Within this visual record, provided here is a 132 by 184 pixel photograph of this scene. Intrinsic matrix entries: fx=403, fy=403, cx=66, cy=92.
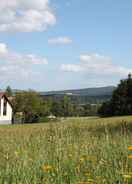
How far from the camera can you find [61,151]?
17.5 feet

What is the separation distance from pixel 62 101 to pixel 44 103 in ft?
61.5

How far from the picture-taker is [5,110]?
61.3m

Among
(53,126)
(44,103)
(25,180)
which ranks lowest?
(25,180)

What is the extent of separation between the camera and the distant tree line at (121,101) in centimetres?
7700

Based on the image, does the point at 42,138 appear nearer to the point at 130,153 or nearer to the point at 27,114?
the point at 130,153

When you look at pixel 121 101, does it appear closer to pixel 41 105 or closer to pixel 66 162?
pixel 41 105

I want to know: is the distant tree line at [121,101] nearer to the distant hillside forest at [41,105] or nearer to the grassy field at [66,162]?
the distant hillside forest at [41,105]

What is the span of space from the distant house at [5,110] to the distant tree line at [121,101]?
23.9m

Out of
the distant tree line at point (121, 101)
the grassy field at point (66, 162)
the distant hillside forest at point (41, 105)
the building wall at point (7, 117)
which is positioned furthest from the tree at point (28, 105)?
the grassy field at point (66, 162)

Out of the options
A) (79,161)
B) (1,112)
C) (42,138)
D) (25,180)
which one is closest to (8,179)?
(25,180)

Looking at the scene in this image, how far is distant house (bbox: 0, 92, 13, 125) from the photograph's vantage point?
197 ft

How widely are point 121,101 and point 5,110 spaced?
25.7 metres

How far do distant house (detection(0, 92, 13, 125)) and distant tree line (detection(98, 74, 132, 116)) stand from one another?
23889 mm

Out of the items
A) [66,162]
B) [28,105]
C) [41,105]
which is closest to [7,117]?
[28,105]
